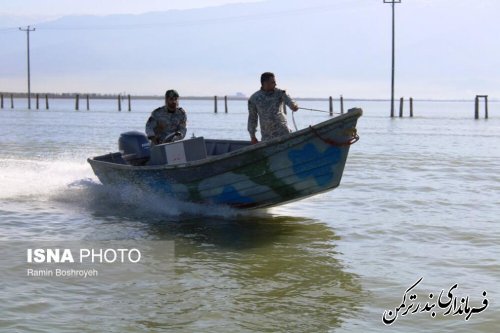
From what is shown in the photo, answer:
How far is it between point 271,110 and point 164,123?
7.08 feet

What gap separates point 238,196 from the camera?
440 inches

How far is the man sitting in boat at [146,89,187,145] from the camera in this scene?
12.3m

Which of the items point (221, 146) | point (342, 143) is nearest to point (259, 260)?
point (342, 143)

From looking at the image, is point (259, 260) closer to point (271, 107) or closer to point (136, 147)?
point (271, 107)

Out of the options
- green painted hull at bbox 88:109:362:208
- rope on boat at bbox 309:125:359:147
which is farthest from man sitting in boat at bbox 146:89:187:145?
rope on boat at bbox 309:125:359:147

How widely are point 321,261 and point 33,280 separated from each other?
3.30 m

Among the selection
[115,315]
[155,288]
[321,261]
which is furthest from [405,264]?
[115,315]

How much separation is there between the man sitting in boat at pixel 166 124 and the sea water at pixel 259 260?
0.97 metres

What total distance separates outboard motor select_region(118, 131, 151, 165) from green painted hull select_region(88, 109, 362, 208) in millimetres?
2341

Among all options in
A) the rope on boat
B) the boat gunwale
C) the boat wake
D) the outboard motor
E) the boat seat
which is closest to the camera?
the boat gunwale

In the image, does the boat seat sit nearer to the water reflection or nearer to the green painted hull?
the water reflection

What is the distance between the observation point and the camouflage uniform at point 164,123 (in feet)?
40.4

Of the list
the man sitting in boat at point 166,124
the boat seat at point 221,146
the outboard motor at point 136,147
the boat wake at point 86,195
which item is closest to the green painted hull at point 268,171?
the boat wake at point 86,195

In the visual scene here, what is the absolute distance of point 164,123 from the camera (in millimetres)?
12367
